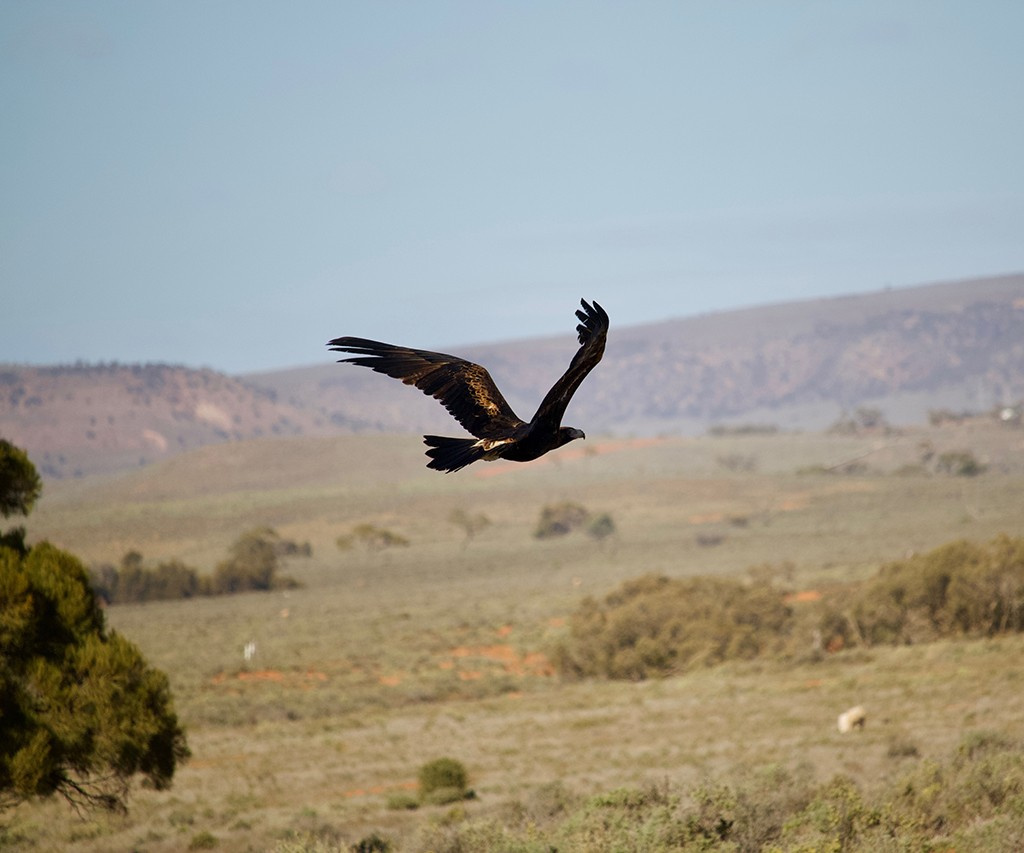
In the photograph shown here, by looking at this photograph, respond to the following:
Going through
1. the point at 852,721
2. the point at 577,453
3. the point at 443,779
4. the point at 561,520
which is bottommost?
the point at 852,721

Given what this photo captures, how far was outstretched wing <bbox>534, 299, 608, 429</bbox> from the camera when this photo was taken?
7.51m

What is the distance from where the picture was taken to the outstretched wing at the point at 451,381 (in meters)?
8.38

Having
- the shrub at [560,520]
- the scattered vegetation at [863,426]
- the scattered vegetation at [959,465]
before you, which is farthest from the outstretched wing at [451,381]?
the scattered vegetation at [863,426]

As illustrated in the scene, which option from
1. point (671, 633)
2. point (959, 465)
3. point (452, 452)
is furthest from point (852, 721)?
point (959, 465)

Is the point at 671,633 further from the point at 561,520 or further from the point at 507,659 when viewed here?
the point at 561,520

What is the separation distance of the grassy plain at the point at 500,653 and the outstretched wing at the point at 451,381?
5.33 meters

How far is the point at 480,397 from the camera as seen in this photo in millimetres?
8609

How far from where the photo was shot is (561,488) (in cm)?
10662

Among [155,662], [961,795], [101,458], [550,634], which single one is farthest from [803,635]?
[101,458]

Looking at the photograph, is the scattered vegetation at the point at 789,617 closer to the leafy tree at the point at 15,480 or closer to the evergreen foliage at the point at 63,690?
the evergreen foliage at the point at 63,690

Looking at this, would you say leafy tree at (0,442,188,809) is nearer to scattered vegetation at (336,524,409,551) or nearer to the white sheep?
the white sheep

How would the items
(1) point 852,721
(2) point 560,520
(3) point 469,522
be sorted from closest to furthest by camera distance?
(1) point 852,721 → (3) point 469,522 → (2) point 560,520

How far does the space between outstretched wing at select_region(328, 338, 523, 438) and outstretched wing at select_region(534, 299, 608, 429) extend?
2.01ft

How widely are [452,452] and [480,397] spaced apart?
87cm
